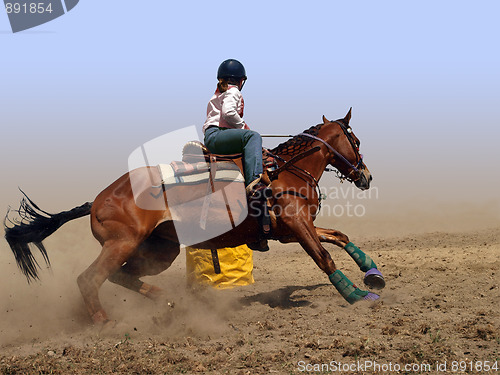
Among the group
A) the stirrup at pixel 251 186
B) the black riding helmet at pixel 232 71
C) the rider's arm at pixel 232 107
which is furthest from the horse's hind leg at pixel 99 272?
the black riding helmet at pixel 232 71

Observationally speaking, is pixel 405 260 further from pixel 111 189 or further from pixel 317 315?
pixel 111 189

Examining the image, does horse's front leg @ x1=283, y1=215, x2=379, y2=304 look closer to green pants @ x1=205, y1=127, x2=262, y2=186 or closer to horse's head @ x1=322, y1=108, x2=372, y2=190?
green pants @ x1=205, y1=127, x2=262, y2=186

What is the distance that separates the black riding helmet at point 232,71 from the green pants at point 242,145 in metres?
0.61

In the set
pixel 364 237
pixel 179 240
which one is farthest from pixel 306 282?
pixel 364 237

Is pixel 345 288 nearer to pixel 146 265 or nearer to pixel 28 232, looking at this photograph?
pixel 146 265

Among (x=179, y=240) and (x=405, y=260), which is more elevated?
(x=179, y=240)

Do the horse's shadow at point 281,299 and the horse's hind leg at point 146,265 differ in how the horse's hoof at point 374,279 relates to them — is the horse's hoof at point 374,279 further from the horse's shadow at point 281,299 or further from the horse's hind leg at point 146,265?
the horse's hind leg at point 146,265

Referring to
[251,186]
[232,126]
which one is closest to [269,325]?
[251,186]

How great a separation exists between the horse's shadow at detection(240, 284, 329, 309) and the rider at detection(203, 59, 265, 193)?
1.79m

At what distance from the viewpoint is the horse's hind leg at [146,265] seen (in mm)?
6566

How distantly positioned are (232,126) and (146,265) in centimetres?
204

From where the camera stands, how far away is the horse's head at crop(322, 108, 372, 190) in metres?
6.95

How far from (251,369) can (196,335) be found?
1.36 m

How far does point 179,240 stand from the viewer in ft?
20.0
